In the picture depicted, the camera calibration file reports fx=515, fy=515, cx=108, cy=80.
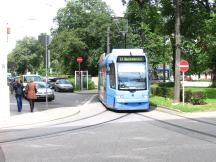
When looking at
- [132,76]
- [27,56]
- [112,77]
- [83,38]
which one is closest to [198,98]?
[132,76]

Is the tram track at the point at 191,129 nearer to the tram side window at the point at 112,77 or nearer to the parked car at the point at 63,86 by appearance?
the tram side window at the point at 112,77

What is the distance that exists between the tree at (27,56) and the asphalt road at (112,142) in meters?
103

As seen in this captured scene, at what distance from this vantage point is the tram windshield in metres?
25.8

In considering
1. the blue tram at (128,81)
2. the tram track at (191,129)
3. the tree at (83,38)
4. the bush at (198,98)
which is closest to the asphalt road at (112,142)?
the tram track at (191,129)

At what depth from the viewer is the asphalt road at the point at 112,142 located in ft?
36.0

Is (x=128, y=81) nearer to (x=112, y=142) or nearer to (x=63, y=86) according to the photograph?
(x=112, y=142)

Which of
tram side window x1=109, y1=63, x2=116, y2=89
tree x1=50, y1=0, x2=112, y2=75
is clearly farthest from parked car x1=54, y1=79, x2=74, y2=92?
tram side window x1=109, y1=63, x2=116, y2=89

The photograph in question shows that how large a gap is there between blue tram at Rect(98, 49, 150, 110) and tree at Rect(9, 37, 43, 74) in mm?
95396

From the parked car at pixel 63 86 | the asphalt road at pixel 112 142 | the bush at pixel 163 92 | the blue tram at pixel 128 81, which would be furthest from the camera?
the parked car at pixel 63 86

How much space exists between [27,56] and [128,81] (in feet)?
325

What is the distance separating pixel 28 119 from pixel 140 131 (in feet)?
22.0

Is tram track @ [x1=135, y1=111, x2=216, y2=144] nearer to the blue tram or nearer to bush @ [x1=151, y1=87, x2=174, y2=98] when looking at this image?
the blue tram

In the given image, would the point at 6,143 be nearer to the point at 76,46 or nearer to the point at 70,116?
the point at 70,116

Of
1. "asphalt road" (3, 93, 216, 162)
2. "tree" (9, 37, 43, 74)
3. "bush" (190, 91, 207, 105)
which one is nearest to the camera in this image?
"asphalt road" (3, 93, 216, 162)
